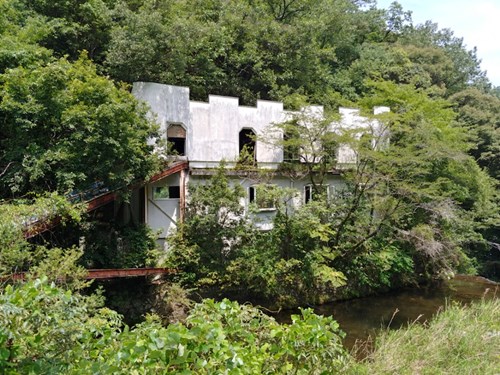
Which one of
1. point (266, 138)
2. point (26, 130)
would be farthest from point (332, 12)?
point (26, 130)

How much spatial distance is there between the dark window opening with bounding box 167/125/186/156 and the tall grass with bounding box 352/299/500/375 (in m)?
8.94

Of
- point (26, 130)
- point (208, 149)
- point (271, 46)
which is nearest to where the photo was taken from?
point (26, 130)

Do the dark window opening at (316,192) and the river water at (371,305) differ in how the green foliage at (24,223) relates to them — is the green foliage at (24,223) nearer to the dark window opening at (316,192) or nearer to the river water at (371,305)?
the river water at (371,305)

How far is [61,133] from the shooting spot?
32.1 ft

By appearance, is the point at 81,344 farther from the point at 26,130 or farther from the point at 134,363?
the point at 26,130

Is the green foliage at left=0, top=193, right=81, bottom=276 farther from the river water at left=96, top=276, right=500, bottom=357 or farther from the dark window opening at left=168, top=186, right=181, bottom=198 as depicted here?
the dark window opening at left=168, top=186, right=181, bottom=198

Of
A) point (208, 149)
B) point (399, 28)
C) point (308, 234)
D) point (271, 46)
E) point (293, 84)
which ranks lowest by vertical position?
point (308, 234)

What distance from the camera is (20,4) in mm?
14562

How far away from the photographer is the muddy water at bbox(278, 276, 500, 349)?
10.6m

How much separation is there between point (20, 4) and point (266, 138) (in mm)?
11077

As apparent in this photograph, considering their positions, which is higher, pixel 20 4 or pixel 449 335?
pixel 20 4

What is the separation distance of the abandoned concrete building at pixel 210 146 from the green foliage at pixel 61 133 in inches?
78.6

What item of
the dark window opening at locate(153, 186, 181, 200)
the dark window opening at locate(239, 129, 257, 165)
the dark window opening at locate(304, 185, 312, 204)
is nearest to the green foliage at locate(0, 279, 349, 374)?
the dark window opening at locate(153, 186, 181, 200)

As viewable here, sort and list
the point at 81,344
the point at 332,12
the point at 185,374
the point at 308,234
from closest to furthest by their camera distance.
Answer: the point at 185,374 → the point at 81,344 → the point at 308,234 → the point at 332,12
